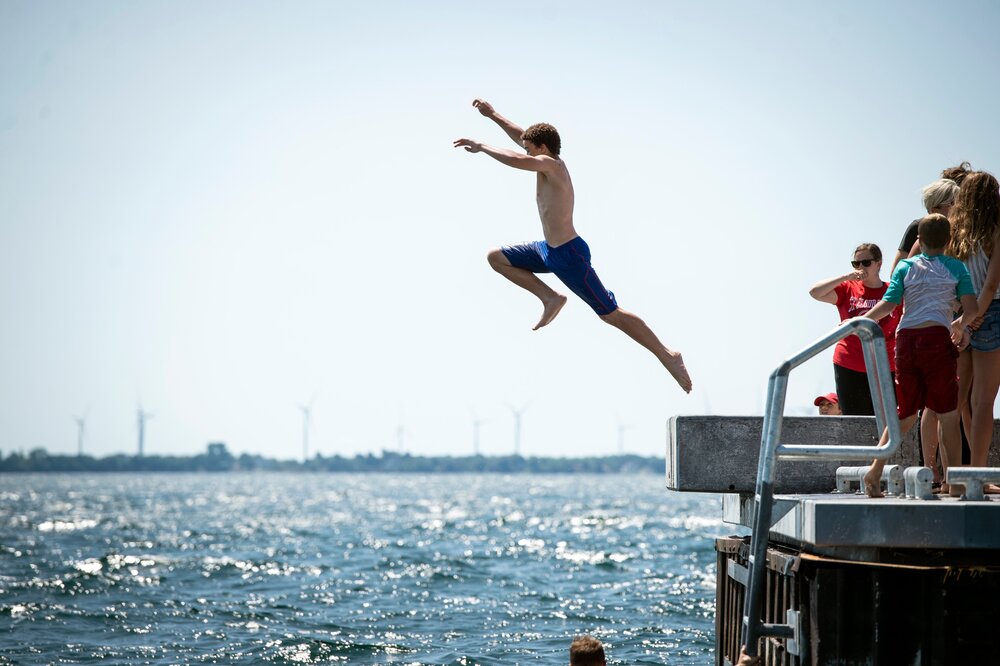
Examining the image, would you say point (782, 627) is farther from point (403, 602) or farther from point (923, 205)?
point (403, 602)

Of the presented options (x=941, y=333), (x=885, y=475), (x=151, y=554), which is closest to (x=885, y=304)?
(x=941, y=333)

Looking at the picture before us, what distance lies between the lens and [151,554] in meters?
50.5

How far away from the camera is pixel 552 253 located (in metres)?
12.1

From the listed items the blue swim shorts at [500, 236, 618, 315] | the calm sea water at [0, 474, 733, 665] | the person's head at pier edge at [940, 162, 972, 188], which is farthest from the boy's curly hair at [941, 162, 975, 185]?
the calm sea water at [0, 474, 733, 665]

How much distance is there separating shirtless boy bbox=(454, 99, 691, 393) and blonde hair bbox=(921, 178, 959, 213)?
2983mm

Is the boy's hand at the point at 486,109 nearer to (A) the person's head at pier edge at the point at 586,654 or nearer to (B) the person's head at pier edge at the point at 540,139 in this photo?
(B) the person's head at pier edge at the point at 540,139

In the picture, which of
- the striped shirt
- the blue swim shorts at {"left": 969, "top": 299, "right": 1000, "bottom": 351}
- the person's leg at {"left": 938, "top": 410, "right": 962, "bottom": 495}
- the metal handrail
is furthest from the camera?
the blue swim shorts at {"left": 969, "top": 299, "right": 1000, "bottom": 351}

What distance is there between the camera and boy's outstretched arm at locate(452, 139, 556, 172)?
1098cm

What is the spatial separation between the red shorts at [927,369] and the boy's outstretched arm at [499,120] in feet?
14.2

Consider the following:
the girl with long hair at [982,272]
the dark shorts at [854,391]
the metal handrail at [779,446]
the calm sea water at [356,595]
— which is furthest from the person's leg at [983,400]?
the calm sea water at [356,595]

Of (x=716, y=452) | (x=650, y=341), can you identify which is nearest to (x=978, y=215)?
(x=716, y=452)

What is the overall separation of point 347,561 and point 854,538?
39334 mm

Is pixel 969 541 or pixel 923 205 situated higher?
pixel 923 205

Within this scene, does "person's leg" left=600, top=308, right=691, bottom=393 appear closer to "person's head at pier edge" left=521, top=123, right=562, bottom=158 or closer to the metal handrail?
"person's head at pier edge" left=521, top=123, right=562, bottom=158
